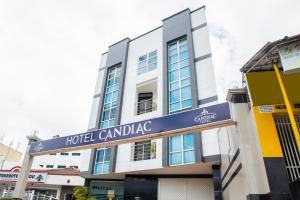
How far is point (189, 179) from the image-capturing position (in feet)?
45.3

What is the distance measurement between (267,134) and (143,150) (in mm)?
10467

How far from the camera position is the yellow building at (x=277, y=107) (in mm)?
4867

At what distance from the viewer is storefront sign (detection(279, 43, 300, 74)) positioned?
15.8ft

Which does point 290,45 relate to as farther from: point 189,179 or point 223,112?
point 189,179

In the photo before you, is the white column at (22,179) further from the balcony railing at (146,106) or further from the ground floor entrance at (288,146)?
the ground floor entrance at (288,146)

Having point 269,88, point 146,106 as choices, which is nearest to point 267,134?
point 269,88

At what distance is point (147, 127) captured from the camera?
282 inches

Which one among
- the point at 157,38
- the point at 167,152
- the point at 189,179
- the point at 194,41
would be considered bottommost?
the point at 189,179

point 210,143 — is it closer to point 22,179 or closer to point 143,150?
point 143,150

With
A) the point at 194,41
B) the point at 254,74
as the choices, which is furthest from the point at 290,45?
the point at 194,41

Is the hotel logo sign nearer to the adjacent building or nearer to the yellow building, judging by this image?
the adjacent building

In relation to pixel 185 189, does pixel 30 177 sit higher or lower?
higher

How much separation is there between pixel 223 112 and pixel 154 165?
829 centimetres

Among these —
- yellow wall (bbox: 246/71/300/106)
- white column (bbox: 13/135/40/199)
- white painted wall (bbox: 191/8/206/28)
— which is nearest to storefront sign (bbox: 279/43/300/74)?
yellow wall (bbox: 246/71/300/106)
